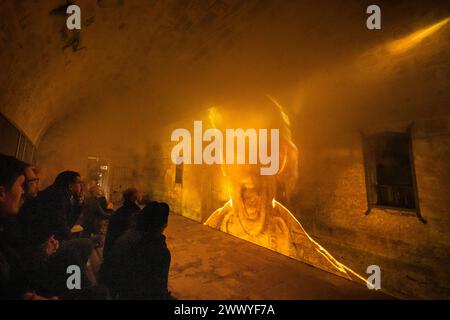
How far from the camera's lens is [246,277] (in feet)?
14.3

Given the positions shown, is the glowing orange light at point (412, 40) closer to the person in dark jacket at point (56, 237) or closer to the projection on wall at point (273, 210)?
the projection on wall at point (273, 210)

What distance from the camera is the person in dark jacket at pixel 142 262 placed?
8.26 ft

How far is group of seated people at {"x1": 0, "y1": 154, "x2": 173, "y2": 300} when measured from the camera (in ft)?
6.74

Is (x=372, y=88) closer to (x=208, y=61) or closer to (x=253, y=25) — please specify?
(x=253, y=25)

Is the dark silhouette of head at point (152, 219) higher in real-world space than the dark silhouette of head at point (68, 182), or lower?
lower

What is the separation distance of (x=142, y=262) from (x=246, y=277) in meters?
2.60

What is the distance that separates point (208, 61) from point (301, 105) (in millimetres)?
2916

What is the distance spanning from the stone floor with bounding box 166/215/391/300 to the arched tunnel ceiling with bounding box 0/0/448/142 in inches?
174

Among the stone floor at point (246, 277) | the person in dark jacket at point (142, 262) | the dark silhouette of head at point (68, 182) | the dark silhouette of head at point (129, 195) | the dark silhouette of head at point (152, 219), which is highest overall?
the dark silhouette of head at point (68, 182)

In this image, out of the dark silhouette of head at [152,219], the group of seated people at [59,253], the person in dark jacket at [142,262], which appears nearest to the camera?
the group of seated people at [59,253]

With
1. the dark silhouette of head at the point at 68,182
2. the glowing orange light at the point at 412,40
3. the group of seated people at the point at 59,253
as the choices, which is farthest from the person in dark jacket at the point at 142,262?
the glowing orange light at the point at 412,40

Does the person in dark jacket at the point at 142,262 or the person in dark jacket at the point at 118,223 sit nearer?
the person in dark jacket at the point at 142,262

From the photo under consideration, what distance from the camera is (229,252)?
5805 millimetres
